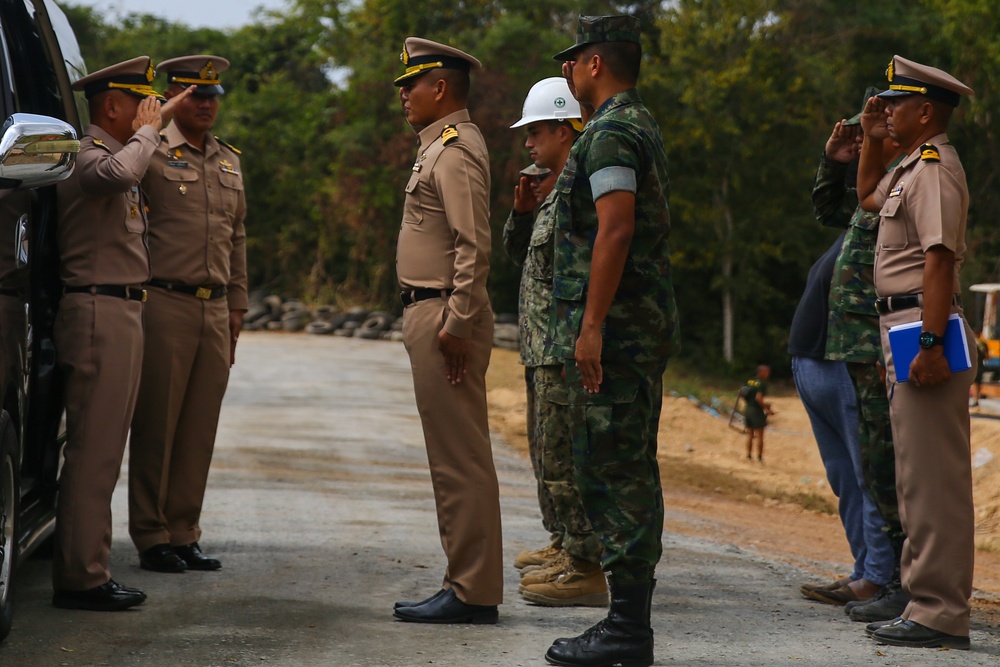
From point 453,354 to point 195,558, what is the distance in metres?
1.84

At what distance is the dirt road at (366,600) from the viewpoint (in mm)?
4359

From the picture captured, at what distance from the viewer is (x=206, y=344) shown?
234 inches

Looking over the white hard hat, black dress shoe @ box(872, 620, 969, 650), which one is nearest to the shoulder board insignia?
the white hard hat

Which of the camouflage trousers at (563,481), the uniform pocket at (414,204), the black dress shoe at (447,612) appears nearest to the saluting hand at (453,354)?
the uniform pocket at (414,204)

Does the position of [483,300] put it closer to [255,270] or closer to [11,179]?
[11,179]

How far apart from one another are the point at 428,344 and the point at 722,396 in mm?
21047

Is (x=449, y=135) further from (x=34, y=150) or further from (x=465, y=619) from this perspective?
(x=465, y=619)

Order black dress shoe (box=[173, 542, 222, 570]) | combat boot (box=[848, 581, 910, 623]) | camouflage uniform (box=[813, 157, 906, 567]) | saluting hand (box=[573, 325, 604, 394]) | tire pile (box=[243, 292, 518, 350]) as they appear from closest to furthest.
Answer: saluting hand (box=[573, 325, 604, 394])
combat boot (box=[848, 581, 910, 623])
camouflage uniform (box=[813, 157, 906, 567])
black dress shoe (box=[173, 542, 222, 570])
tire pile (box=[243, 292, 518, 350])

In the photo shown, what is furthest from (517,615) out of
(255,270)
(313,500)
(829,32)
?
(255,270)

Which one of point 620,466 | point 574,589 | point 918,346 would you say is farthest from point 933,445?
point 574,589

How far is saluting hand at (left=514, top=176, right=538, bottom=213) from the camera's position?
→ 5.89m

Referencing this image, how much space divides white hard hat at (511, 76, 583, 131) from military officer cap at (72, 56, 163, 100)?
1667 millimetres

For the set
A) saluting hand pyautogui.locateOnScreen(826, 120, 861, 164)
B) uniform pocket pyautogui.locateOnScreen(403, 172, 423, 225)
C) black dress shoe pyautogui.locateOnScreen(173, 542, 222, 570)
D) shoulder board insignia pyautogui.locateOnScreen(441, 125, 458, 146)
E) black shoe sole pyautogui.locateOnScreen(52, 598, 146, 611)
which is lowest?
black dress shoe pyautogui.locateOnScreen(173, 542, 222, 570)

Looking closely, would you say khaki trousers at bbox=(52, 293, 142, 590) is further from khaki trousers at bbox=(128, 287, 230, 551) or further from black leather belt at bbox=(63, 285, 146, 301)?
khaki trousers at bbox=(128, 287, 230, 551)
